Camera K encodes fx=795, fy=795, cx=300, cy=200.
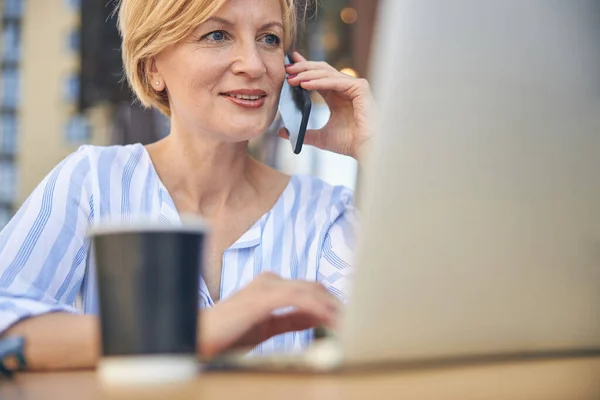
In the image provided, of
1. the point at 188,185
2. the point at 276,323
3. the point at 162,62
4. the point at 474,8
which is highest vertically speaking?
the point at 162,62

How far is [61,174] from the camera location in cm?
140

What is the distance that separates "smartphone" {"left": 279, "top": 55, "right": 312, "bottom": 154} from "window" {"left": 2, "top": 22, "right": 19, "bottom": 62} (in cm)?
817

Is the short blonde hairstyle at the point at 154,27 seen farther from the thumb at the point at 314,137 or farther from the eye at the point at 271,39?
the thumb at the point at 314,137

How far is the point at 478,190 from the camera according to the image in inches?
20.7

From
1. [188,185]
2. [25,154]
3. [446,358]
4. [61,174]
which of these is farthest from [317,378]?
[25,154]

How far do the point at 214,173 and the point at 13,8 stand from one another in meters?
8.07

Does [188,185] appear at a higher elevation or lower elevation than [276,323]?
higher

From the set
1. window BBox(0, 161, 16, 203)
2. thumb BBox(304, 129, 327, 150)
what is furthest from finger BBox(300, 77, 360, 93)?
window BBox(0, 161, 16, 203)

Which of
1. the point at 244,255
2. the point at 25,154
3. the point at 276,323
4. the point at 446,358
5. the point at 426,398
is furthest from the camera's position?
the point at 25,154

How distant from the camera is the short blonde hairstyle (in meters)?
1.43

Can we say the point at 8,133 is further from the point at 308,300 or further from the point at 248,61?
the point at 308,300

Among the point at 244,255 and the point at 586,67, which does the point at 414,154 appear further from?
the point at 244,255

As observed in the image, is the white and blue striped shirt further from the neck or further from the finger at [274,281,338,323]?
the finger at [274,281,338,323]

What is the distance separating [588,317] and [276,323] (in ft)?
1.07
